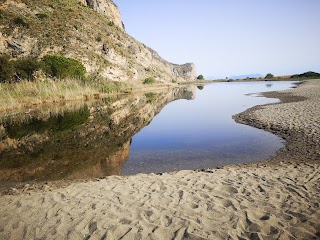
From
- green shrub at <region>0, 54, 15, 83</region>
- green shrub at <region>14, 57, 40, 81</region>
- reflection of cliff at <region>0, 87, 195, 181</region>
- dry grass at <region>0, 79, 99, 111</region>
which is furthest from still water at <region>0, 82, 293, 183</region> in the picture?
green shrub at <region>14, 57, 40, 81</region>

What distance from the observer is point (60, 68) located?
4338 centimetres

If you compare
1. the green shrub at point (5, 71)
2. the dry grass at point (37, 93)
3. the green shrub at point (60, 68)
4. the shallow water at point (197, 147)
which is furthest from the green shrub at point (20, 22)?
the shallow water at point (197, 147)

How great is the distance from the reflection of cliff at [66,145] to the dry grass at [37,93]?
6387mm

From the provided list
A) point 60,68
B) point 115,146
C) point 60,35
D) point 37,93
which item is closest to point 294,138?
point 115,146

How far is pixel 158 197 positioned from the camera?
709 centimetres

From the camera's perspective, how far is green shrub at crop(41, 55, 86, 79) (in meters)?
42.7

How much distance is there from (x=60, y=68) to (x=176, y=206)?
42237 mm

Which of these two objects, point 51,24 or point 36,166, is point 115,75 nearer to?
point 51,24

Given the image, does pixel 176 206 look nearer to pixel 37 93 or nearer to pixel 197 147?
pixel 197 147

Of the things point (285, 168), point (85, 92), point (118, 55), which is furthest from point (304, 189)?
point (118, 55)

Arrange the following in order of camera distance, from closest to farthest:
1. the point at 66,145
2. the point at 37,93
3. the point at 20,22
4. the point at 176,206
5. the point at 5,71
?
the point at 176,206, the point at 66,145, the point at 37,93, the point at 5,71, the point at 20,22

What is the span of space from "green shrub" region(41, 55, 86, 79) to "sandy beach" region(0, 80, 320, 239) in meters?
37.4

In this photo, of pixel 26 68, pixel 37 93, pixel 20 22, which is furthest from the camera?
pixel 20 22

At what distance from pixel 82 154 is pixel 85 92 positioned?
89.0 feet
